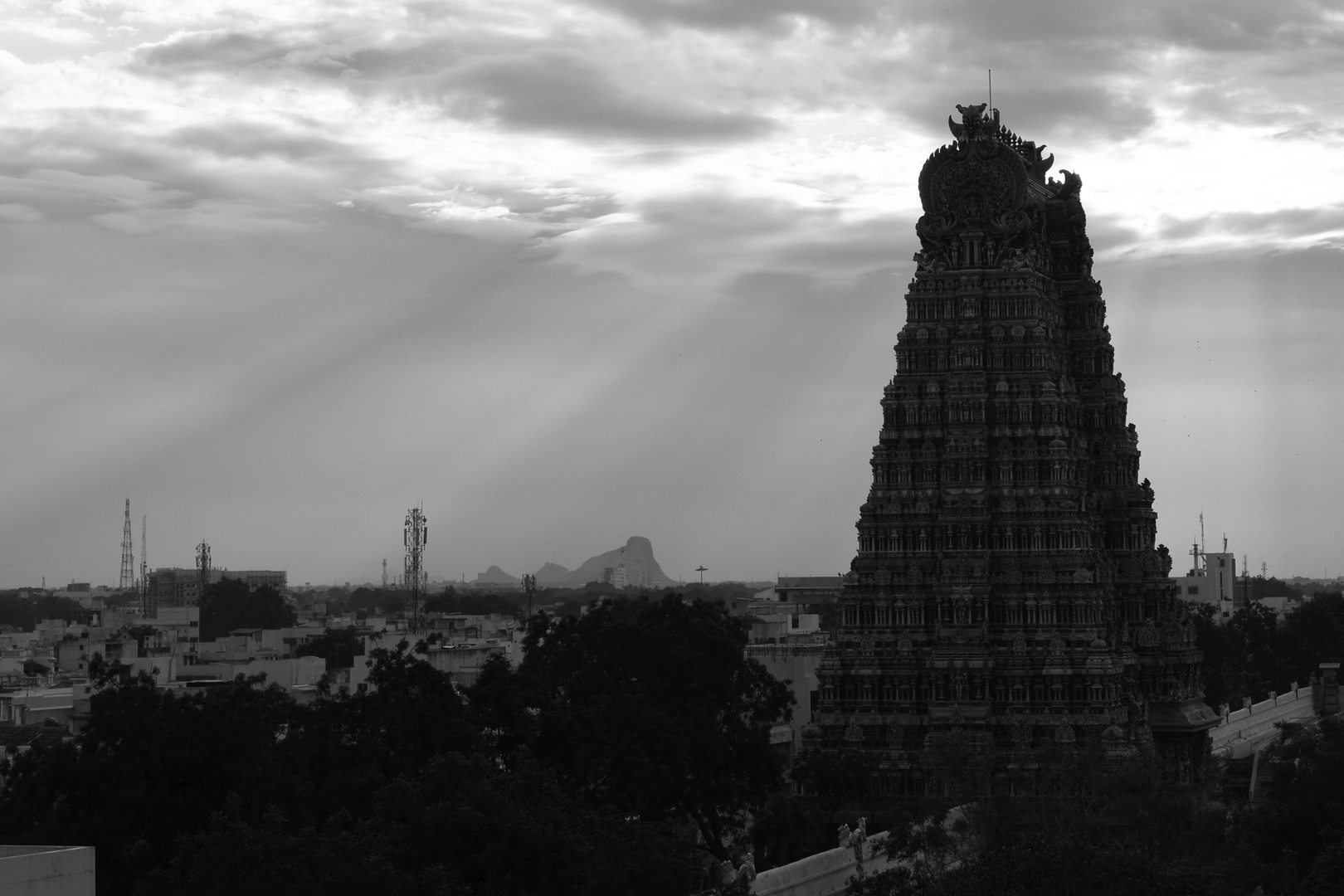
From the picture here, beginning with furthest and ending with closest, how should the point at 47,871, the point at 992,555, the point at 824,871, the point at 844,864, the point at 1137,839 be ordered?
the point at 992,555
the point at 844,864
the point at 824,871
the point at 1137,839
the point at 47,871

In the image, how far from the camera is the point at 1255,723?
10644cm

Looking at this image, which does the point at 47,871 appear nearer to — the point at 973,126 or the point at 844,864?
the point at 844,864

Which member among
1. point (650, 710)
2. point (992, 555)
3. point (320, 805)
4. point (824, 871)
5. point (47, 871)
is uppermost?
point (992, 555)

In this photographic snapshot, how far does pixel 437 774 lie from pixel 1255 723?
6402 centimetres

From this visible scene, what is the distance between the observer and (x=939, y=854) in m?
59.8

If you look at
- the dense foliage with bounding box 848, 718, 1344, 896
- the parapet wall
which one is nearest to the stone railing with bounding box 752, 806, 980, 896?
the dense foliage with bounding box 848, 718, 1344, 896

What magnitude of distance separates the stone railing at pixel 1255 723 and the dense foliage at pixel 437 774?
29.9 m

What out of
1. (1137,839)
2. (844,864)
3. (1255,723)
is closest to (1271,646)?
(1255,723)

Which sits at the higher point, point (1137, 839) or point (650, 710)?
point (650, 710)

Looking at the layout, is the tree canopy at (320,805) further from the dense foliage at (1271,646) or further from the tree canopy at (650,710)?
the dense foliage at (1271,646)

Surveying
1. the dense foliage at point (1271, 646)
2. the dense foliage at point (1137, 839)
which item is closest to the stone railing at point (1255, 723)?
the dense foliage at point (1137, 839)

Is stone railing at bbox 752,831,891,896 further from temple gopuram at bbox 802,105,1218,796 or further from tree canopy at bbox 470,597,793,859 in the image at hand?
temple gopuram at bbox 802,105,1218,796

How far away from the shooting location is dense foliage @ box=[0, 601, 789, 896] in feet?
155

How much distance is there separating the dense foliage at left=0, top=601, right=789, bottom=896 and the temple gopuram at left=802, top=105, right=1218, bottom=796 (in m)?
12.2
